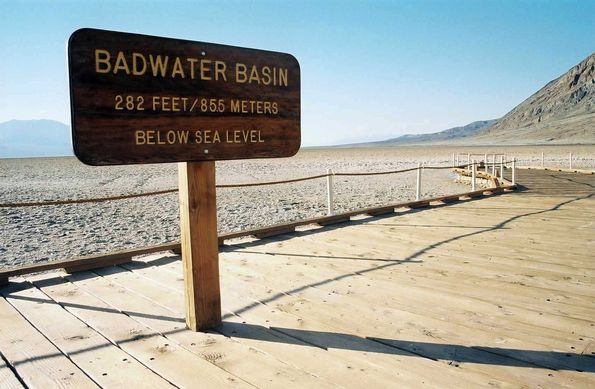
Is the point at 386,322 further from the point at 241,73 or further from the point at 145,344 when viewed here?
the point at 241,73

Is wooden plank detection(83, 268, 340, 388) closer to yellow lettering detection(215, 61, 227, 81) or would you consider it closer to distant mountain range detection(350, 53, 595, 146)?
yellow lettering detection(215, 61, 227, 81)

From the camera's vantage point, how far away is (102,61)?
99.6 inches

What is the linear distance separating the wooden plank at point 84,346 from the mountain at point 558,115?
13214 centimetres

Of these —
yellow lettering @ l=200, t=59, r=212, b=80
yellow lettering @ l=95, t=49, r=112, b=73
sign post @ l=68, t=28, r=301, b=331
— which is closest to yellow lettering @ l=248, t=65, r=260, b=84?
sign post @ l=68, t=28, r=301, b=331

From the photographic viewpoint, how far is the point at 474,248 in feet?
17.8

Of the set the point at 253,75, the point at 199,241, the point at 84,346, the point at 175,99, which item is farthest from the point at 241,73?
the point at 84,346

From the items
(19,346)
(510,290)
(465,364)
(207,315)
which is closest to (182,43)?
(207,315)

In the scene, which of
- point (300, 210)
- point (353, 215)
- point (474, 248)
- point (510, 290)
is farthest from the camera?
point (300, 210)

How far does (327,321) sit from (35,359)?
69.3 inches

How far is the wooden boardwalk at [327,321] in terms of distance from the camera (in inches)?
100

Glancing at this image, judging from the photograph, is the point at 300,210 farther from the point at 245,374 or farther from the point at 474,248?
the point at 245,374

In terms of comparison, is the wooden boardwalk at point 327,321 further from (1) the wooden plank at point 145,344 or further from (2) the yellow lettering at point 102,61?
(2) the yellow lettering at point 102,61

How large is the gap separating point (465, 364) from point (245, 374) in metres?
1.18

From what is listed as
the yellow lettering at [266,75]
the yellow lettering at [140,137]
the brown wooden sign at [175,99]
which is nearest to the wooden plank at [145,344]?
the brown wooden sign at [175,99]
